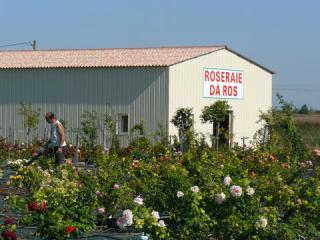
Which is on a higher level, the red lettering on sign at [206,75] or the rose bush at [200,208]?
the red lettering on sign at [206,75]

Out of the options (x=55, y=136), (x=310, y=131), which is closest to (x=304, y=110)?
(x=310, y=131)

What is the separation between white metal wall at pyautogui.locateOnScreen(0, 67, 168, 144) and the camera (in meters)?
37.1

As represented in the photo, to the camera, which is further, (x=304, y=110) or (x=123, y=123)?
(x=304, y=110)

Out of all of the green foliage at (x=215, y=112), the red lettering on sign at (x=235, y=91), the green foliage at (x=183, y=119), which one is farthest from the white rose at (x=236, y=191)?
the red lettering on sign at (x=235, y=91)

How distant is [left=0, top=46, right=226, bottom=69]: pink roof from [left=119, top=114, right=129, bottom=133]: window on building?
7.12 ft

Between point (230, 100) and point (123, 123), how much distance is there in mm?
5334

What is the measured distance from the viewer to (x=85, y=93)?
38844 mm

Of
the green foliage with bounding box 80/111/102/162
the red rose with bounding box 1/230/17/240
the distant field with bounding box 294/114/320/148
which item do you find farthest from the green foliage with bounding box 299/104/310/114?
the red rose with bounding box 1/230/17/240

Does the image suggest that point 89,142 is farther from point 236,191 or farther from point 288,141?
point 236,191

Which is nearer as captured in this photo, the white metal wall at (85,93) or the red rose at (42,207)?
the red rose at (42,207)

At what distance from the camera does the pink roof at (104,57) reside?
38031 millimetres

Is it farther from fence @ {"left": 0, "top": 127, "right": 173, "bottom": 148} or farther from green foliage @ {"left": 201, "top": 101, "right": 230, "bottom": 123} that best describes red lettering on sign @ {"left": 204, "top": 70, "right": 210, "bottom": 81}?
fence @ {"left": 0, "top": 127, "right": 173, "bottom": 148}

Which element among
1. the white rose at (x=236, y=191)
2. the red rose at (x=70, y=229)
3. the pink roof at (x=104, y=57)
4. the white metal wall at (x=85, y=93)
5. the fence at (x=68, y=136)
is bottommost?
the red rose at (x=70, y=229)

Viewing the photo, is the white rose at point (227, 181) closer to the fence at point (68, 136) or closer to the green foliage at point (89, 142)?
the green foliage at point (89, 142)
